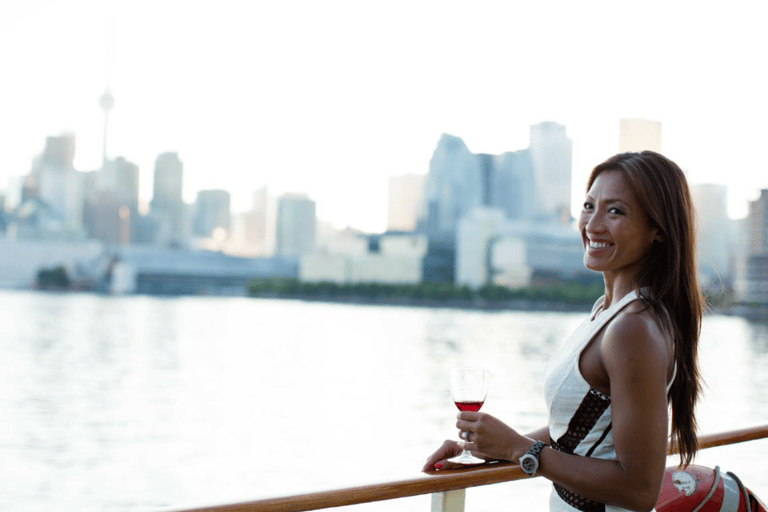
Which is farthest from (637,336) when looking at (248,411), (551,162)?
(551,162)

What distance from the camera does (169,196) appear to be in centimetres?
13888

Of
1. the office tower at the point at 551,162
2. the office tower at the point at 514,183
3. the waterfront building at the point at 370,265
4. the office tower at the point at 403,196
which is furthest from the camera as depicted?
the office tower at the point at 403,196

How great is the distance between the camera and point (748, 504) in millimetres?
1503

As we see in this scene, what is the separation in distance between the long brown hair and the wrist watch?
9.3 inches

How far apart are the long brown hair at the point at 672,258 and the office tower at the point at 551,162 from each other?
11434cm

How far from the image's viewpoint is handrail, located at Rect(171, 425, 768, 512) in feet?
4.06

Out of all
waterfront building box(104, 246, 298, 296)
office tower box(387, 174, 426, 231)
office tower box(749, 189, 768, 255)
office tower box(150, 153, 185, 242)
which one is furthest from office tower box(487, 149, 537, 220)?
office tower box(150, 153, 185, 242)

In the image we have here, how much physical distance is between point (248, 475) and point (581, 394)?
44.9 feet

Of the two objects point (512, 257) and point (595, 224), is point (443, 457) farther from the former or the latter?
point (512, 257)

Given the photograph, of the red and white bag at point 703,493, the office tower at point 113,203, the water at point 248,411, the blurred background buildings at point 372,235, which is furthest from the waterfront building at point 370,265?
the red and white bag at point 703,493

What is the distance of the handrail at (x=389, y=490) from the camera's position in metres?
1.24

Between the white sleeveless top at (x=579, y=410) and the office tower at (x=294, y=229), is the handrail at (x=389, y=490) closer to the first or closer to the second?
the white sleeveless top at (x=579, y=410)

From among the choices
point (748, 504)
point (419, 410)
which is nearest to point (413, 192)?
point (419, 410)

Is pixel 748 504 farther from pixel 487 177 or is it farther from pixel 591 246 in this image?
pixel 487 177
